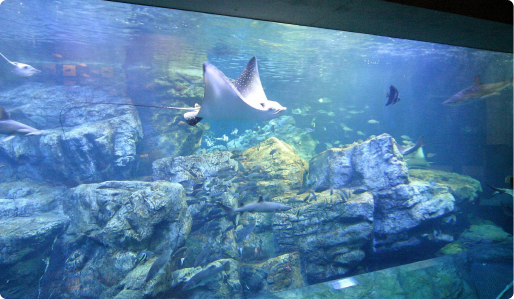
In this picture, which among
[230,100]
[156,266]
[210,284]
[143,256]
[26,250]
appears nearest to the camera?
[156,266]

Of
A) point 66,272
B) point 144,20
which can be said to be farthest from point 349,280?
point 144,20

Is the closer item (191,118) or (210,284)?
(191,118)

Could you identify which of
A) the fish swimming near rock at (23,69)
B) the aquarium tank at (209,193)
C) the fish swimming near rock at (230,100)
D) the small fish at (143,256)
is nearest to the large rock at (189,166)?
the aquarium tank at (209,193)

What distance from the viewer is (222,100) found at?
4082mm

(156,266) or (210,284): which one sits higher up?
(156,266)

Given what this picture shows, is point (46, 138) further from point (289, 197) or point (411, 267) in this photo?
point (411, 267)

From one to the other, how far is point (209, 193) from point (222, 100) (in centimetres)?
288

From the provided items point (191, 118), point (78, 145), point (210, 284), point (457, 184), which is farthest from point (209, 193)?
point (457, 184)

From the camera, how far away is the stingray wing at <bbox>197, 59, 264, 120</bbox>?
11.8 ft

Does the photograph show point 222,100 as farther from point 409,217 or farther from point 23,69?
point 23,69

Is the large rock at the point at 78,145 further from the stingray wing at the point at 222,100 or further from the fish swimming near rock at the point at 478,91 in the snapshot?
the fish swimming near rock at the point at 478,91

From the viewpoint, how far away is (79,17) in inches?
450

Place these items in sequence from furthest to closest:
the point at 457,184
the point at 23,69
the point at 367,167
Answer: the point at 457,184, the point at 23,69, the point at 367,167

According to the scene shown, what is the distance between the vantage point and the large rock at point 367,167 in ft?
20.5
